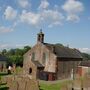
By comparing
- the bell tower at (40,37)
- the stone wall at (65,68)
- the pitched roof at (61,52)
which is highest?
the bell tower at (40,37)

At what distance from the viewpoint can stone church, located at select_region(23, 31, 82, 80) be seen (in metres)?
54.7

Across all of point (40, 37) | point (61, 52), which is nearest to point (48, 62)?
point (61, 52)

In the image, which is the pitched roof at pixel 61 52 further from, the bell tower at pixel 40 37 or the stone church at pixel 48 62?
the bell tower at pixel 40 37

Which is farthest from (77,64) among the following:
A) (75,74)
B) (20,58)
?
(20,58)

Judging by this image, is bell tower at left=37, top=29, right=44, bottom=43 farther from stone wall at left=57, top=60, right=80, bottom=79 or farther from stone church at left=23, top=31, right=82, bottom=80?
stone wall at left=57, top=60, right=80, bottom=79

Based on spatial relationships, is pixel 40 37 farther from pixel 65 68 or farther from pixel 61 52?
pixel 65 68

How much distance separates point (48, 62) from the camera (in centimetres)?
5675

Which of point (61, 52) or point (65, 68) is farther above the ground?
point (61, 52)

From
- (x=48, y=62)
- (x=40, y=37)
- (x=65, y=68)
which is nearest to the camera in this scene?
(x=48, y=62)

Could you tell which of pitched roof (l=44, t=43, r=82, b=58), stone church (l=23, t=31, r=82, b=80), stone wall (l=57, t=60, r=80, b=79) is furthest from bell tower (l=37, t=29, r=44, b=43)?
stone wall (l=57, t=60, r=80, b=79)

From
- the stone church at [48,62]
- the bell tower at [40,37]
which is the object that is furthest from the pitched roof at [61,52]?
the bell tower at [40,37]

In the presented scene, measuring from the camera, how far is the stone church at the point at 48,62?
54688 mm

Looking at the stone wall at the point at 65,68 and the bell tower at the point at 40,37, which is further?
the bell tower at the point at 40,37

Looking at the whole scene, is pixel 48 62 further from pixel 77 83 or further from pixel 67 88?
pixel 67 88
